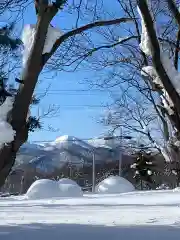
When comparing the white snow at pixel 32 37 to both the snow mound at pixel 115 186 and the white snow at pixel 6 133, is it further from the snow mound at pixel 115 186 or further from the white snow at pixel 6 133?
the snow mound at pixel 115 186

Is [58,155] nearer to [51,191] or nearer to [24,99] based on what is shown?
[51,191]

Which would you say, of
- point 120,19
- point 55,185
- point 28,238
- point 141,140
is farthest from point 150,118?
point 28,238

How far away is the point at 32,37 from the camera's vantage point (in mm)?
7402

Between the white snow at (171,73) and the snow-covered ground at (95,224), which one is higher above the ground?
the white snow at (171,73)

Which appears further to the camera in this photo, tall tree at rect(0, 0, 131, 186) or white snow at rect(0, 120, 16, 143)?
tall tree at rect(0, 0, 131, 186)

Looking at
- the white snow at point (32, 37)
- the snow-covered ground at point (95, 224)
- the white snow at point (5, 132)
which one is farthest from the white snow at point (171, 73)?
the white snow at point (5, 132)

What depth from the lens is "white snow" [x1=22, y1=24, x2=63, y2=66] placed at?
24.2 ft

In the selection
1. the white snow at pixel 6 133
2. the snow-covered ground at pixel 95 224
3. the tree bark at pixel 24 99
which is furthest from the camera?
the snow-covered ground at pixel 95 224

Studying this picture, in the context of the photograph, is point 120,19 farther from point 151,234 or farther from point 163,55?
point 151,234

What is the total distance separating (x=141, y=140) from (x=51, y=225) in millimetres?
25175

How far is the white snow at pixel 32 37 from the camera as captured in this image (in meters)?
7.38

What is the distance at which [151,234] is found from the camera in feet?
25.3

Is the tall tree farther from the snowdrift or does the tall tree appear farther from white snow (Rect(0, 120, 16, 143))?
the snowdrift

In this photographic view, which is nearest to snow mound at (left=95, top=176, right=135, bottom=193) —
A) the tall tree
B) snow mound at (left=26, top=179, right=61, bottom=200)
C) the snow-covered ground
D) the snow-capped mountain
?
snow mound at (left=26, top=179, right=61, bottom=200)
